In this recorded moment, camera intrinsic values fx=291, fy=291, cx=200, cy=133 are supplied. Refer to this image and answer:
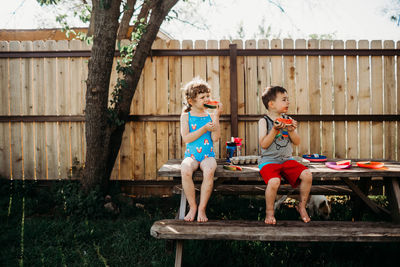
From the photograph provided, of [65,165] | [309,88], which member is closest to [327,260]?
[309,88]

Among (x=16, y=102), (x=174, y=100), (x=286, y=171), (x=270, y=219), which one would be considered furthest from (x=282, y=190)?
(x=16, y=102)

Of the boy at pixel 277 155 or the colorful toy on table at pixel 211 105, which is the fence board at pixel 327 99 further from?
the colorful toy on table at pixel 211 105

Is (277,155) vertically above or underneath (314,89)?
underneath

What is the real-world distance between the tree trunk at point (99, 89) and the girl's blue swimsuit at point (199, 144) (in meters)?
1.40

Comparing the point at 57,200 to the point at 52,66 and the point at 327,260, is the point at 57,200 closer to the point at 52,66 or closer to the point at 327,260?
the point at 52,66

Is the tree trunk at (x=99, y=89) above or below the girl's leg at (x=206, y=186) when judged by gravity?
above

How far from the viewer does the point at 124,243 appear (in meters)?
2.85

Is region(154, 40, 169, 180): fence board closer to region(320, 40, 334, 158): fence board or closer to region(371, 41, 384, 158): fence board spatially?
region(320, 40, 334, 158): fence board

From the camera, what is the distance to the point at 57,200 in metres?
3.98

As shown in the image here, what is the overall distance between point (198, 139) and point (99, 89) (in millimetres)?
1577

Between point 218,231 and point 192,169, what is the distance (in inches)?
25.2

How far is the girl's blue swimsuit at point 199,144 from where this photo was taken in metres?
2.79

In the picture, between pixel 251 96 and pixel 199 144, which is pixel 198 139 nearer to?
pixel 199 144

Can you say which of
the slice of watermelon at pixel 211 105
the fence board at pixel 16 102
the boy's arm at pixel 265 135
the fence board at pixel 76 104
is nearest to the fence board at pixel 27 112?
the fence board at pixel 16 102
